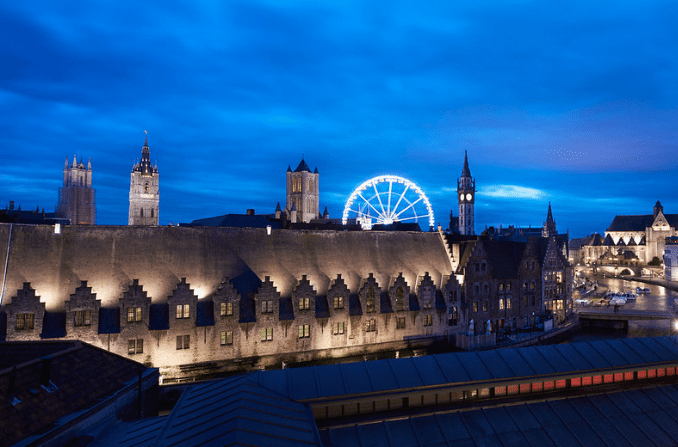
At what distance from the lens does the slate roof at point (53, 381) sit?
20.0 m

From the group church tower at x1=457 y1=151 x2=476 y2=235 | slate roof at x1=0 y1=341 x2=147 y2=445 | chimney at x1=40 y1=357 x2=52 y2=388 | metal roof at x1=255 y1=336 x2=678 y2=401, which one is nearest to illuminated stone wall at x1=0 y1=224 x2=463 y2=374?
slate roof at x1=0 y1=341 x2=147 y2=445

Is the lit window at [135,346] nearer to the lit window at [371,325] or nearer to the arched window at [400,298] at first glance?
the lit window at [371,325]

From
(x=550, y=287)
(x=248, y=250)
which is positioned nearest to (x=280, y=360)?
(x=248, y=250)

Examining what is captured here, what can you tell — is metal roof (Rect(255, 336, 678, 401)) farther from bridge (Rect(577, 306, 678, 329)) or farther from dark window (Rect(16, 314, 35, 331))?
bridge (Rect(577, 306, 678, 329))

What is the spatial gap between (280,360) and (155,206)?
174 m

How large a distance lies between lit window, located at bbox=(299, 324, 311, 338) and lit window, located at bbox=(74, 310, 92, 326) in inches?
806

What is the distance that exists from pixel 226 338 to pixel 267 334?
14.3 ft

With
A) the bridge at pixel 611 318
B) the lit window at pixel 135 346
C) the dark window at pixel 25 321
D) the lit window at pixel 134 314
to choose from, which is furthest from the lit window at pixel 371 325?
the bridge at pixel 611 318

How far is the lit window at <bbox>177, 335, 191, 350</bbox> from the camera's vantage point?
136ft

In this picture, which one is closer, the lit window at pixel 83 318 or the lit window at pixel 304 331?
the lit window at pixel 83 318

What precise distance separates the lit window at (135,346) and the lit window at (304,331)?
1602 centimetres

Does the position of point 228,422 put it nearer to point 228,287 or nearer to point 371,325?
point 228,287

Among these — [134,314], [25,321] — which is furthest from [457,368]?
[25,321]

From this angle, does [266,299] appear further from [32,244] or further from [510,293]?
[510,293]
